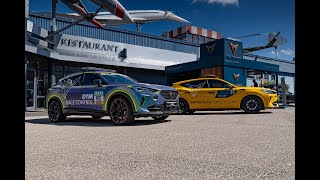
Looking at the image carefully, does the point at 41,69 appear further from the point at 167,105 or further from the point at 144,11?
the point at 144,11

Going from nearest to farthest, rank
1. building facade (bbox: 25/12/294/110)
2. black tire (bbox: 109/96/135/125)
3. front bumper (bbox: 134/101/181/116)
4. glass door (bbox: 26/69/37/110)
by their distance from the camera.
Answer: front bumper (bbox: 134/101/181/116), black tire (bbox: 109/96/135/125), glass door (bbox: 26/69/37/110), building facade (bbox: 25/12/294/110)

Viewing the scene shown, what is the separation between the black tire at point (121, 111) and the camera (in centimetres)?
711

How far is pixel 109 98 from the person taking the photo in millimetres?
7434

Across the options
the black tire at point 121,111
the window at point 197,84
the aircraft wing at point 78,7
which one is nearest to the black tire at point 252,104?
the window at point 197,84

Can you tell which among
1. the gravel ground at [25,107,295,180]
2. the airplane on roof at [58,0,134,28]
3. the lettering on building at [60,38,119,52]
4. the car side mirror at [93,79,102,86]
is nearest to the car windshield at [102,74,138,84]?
Answer: the car side mirror at [93,79,102,86]

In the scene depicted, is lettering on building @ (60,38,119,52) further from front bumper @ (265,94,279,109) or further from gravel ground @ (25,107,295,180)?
gravel ground @ (25,107,295,180)

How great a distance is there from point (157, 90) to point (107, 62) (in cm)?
1452

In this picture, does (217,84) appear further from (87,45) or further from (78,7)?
(87,45)

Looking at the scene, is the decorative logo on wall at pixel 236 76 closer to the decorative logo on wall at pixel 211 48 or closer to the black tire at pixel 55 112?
the decorative logo on wall at pixel 211 48

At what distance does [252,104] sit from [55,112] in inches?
298

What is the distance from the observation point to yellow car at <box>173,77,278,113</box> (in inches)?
424

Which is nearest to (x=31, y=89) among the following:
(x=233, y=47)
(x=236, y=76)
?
(x=236, y=76)

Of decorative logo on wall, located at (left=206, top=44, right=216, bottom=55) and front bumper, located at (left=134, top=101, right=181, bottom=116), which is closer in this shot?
front bumper, located at (left=134, top=101, right=181, bottom=116)

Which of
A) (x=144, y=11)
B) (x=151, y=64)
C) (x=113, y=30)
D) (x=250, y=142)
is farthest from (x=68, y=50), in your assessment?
(x=144, y=11)
